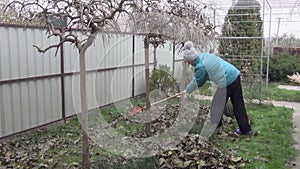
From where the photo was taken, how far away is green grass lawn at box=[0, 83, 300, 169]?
11.6 feet

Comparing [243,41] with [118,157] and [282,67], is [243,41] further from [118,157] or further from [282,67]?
[118,157]

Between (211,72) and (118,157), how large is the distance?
187 cm

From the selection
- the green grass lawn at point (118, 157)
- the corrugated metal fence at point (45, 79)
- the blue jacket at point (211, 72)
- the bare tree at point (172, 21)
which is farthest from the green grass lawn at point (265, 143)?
the corrugated metal fence at point (45, 79)

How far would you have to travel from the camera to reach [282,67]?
11.1m

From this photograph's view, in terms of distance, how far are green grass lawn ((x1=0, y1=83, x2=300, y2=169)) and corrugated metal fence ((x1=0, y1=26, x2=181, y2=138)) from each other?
0.28 m

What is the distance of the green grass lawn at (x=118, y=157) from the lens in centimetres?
354

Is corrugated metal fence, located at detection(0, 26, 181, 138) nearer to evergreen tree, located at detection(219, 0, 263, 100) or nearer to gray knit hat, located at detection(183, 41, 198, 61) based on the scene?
gray knit hat, located at detection(183, 41, 198, 61)

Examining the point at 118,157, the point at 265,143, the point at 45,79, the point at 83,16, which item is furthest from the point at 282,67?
the point at 83,16

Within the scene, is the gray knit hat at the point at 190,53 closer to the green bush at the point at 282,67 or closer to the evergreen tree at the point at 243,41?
the evergreen tree at the point at 243,41

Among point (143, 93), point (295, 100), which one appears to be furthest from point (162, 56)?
point (295, 100)

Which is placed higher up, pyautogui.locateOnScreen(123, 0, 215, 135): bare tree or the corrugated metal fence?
pyautogui.locateOnScreen(123, 0, 215, 135): bare tree

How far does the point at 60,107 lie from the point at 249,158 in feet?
10.4

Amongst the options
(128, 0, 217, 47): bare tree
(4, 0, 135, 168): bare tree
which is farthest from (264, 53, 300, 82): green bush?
(4, 0, 135, 168): bare tree

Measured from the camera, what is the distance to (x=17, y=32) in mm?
4426
